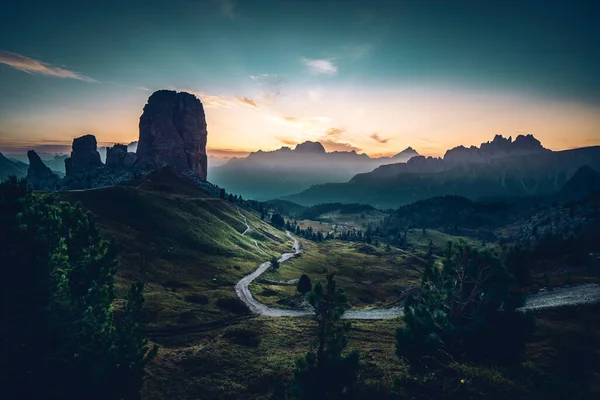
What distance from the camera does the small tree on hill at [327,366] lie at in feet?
114

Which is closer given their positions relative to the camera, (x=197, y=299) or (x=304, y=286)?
(x=197, y=299)

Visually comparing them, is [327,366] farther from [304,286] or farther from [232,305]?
[304,286]

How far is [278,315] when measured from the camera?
88.1m

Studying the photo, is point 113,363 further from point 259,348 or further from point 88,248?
point 259,348

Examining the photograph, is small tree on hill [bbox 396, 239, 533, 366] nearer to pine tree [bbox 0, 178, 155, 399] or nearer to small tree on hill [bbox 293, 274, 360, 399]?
small tree on hill [bbox 293, 274, 360, 399]

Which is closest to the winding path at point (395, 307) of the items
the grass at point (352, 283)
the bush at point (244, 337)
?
the grass at point (352, 283)

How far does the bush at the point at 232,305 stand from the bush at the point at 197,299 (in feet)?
14.0

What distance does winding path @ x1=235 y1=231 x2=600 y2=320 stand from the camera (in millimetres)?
62044

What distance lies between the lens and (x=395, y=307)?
90.4 m

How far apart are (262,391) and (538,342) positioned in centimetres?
4093

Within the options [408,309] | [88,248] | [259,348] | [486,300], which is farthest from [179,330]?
[486,300]

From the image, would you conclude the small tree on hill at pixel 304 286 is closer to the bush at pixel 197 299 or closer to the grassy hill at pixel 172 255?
the grassy hill at pixel 172 255

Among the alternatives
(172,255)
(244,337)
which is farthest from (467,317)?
(172,255)

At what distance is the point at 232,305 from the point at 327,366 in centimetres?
6444
